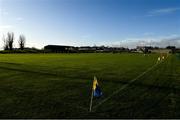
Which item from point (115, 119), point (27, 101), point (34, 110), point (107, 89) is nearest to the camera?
point (115, 119)

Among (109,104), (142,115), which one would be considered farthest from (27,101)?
(142,115)

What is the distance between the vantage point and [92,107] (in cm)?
841

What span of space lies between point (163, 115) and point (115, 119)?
1.60 metres

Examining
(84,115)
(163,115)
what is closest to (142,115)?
(163,115)

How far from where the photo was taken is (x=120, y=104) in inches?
347

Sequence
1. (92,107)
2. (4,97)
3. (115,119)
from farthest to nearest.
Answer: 1. (4,97)
2. (92,107)
3. (115,119)

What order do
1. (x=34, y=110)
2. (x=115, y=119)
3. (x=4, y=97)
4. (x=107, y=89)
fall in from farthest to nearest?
(x=107, y=89)
(x=4, y=97)
(x=34, y=110)
(x=115, y=119)

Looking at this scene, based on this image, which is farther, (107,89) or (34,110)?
(107,89)

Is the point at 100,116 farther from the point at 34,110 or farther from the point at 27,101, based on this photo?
the point at 27,101

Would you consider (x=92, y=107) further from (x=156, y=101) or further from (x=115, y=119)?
(x=156, y=101)

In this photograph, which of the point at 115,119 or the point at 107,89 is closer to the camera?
A: the point at 115,119

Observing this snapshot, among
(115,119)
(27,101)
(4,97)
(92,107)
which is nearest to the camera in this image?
(115,119)

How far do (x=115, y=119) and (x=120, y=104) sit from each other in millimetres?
1902

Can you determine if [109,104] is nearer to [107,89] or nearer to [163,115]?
[163,115]
